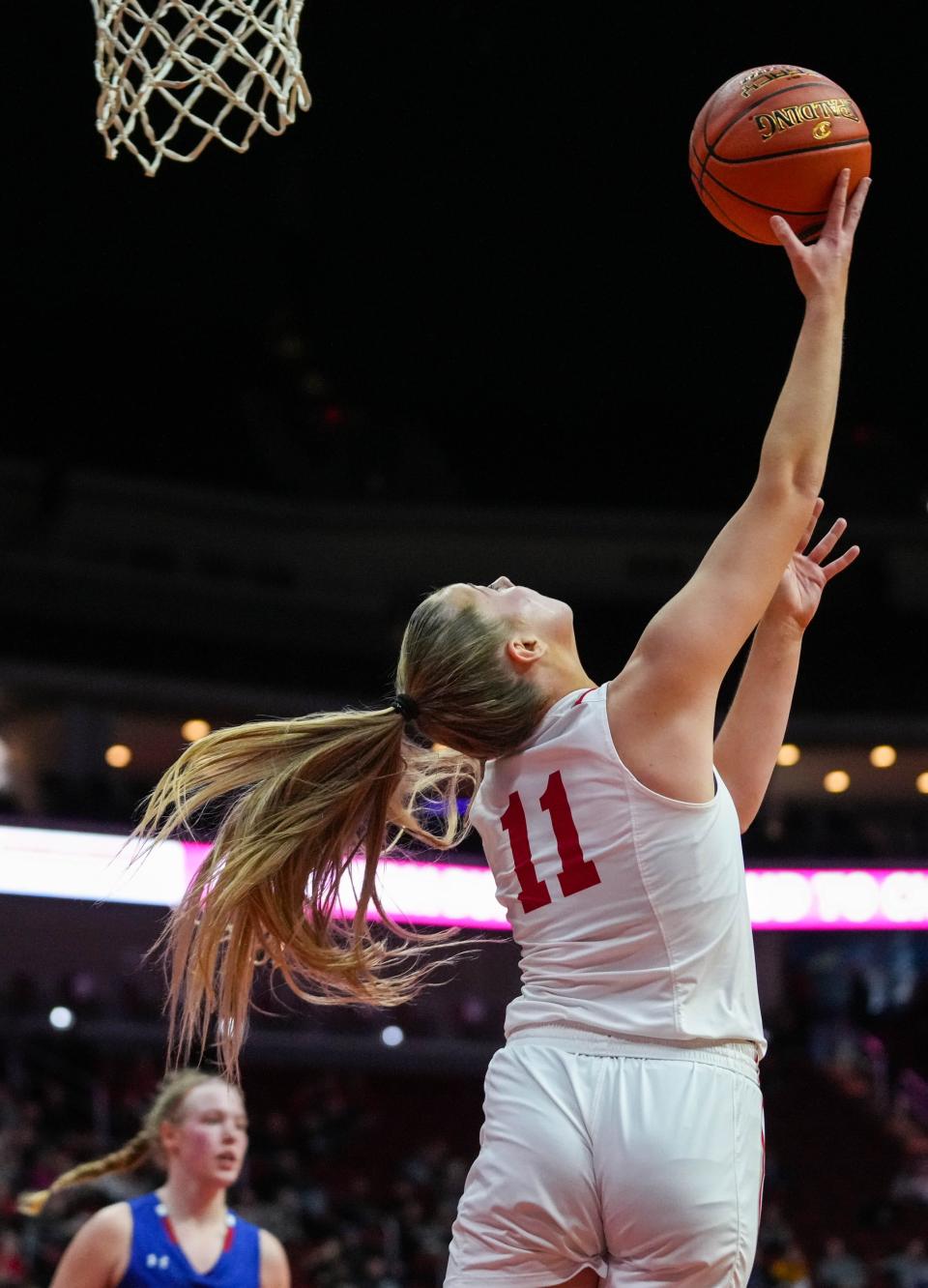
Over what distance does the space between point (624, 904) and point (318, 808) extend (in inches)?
22.3

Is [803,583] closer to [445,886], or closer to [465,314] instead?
[445,886]

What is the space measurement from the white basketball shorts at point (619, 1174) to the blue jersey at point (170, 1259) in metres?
1.96

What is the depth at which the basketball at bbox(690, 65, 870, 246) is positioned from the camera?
270 centimetres

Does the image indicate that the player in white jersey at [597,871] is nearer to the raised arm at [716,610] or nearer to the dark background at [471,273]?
the raised arm at [716,610]

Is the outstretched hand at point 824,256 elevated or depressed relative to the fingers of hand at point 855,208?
depressed

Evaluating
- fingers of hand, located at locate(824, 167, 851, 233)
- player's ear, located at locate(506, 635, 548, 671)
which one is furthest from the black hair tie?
fingers of hand, located at locate(824, 167, 851, 233)

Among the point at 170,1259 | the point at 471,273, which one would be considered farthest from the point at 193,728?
the point at 170,1259

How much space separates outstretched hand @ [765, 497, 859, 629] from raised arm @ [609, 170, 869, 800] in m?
0.43

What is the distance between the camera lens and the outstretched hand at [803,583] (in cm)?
273

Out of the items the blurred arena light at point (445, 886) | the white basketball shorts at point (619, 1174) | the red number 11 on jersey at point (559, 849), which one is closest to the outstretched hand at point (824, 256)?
the red number 11 on jersey at point (559, 849)

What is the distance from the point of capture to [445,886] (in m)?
15.6

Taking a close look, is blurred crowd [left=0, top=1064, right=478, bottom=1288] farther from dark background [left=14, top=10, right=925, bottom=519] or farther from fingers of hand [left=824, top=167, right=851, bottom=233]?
fingers of hand [left=824, top=167, right=851, bottom=233]

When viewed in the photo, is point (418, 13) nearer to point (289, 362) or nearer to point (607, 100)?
point (607, 100)

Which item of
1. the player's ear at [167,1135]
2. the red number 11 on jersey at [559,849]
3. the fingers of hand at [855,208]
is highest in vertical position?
the fingers of hand at [855,208]
